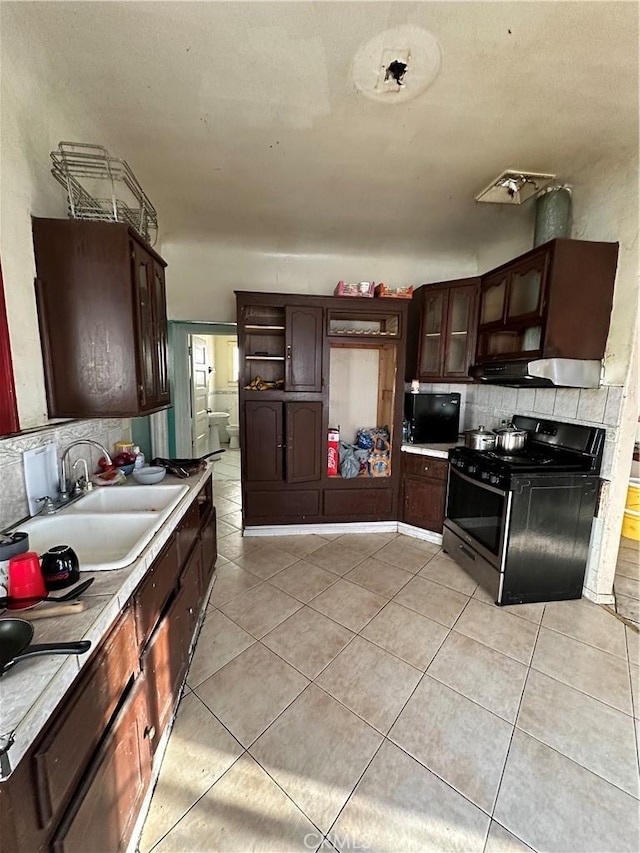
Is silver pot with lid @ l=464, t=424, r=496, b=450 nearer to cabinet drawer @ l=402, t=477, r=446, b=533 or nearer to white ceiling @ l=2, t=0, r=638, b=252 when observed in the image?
cabinet drawer @ l=402, t=477, r=446, b=533

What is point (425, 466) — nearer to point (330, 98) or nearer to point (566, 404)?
point (566, 404)

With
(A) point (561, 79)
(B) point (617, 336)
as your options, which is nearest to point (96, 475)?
(A) point (561, 79)

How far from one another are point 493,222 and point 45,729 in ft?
12.1

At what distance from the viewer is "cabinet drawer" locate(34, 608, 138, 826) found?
632mm

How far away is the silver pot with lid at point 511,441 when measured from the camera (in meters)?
2.56

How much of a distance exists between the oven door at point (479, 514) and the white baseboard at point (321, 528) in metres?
0.61

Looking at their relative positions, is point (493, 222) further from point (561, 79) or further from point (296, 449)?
point (296, 449)

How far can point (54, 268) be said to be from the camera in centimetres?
153

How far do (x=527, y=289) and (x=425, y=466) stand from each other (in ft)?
5.04

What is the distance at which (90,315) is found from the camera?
1.59m

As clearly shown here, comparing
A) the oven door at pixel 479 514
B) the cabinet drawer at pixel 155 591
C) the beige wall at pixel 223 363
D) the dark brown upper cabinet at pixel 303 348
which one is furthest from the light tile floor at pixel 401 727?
the beige wall at pixel 223 363

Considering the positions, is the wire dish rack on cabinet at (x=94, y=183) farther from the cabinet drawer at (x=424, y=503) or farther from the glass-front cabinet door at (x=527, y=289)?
the cabinet drawer at (x=424, y=503)

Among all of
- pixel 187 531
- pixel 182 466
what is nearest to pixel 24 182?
pixel 182 466

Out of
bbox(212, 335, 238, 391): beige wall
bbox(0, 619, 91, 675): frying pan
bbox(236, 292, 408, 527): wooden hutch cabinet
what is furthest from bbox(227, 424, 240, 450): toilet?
bbox(0, 619, 91, 675): frying pan
